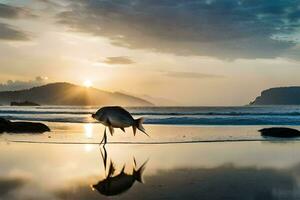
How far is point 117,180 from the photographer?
447 inches

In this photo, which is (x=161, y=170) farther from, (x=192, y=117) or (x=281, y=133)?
(x=192, y=117)

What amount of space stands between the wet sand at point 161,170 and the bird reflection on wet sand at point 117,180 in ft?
0.48

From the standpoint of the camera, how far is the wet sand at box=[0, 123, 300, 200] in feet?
31.3

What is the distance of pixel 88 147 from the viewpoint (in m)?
19.5

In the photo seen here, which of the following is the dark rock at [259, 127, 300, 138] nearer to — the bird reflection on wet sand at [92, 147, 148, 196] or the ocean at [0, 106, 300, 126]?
the bird reflection on wet sand at [92, 147, 148, 196]

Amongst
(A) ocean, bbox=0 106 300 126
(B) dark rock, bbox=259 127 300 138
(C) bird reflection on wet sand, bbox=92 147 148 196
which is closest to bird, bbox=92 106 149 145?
(C) bird reflection on wet sand, bbox=92 147 148 196

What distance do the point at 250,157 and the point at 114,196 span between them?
316 inches

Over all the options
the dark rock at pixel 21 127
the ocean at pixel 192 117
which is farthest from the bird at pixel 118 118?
the ocean at pixel 192 117

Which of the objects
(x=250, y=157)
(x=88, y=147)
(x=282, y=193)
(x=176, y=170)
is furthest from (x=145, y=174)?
(x=88, y=147)

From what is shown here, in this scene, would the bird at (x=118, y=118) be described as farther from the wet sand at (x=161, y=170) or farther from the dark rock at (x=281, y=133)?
the dark rock at (x=281, y=133)

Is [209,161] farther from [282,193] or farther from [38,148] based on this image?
[38,148]

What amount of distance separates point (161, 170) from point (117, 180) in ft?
5.80

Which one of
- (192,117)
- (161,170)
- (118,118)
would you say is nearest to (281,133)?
(118,118)

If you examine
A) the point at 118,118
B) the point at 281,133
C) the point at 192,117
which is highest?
the point at 118,118
